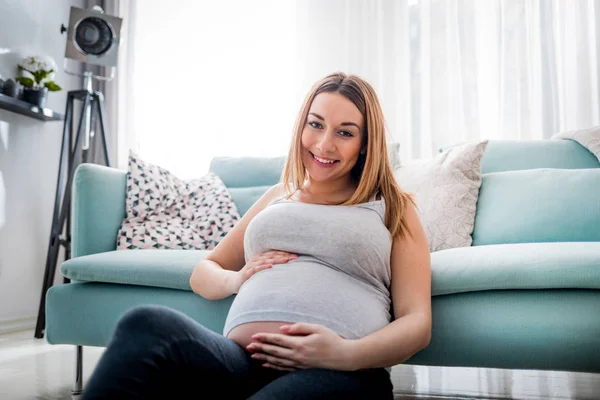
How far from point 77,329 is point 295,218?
939 mm

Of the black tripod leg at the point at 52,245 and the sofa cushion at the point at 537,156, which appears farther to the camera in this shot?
the black tripod leg at the point at 52,245

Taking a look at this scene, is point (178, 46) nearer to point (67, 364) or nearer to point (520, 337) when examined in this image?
point (67, 364)

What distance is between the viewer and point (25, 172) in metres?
3.25

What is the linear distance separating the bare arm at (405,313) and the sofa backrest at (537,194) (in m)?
0.70

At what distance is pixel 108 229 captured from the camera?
6.40 ft

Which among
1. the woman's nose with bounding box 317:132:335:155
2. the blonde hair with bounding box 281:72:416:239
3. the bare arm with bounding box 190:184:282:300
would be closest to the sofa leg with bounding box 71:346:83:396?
the bare arm with bounding box 190:184:282:300

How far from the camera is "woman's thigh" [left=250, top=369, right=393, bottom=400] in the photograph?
2.61ft

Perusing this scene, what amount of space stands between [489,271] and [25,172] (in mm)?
2893

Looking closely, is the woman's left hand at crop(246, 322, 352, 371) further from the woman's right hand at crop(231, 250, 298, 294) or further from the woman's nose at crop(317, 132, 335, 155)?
the woman's nose at crop(317, 132, 335, 155)

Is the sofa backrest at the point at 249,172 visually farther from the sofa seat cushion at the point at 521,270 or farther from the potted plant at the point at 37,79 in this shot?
the potted plant at the point at 37,79

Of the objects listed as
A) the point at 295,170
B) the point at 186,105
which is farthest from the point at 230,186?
the point at 186,105

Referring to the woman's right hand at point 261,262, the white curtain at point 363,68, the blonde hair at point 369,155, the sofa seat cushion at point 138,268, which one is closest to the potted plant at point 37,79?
the white curtain at point 363,68

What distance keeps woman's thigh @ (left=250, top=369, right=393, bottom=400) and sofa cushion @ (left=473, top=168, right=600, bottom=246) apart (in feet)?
3.22

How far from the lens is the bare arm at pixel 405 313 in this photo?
932 millimetres
